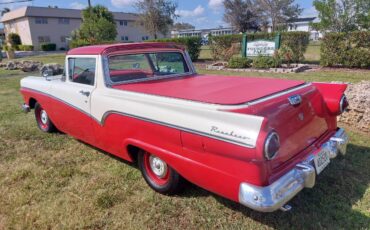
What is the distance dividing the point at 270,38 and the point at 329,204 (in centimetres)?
1299

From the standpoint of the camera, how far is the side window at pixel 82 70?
3791mm

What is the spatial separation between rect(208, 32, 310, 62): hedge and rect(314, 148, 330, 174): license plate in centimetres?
1237

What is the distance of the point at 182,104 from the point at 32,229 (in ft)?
6.04

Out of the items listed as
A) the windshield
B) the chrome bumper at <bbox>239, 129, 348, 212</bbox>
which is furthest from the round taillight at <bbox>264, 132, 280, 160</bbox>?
the windshield

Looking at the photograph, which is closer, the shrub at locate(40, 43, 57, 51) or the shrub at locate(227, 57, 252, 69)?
the shrub at locate(227, 57, 252, 69)

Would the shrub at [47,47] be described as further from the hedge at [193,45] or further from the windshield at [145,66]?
the windshield at [145,66]

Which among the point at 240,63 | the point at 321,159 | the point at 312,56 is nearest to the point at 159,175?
the point at 321,159

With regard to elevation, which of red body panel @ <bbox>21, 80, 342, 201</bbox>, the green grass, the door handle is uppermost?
the door handle

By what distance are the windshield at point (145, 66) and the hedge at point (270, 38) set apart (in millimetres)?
11273

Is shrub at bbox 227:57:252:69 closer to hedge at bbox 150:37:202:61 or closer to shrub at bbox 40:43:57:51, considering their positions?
hedge at bbox 150:37:202:61

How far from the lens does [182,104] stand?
268cm

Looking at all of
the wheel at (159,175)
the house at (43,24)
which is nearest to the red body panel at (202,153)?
the wheel at (159,175)

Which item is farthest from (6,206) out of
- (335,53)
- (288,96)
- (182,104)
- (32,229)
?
(335,53)

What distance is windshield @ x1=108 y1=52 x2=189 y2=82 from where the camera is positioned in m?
3.78
